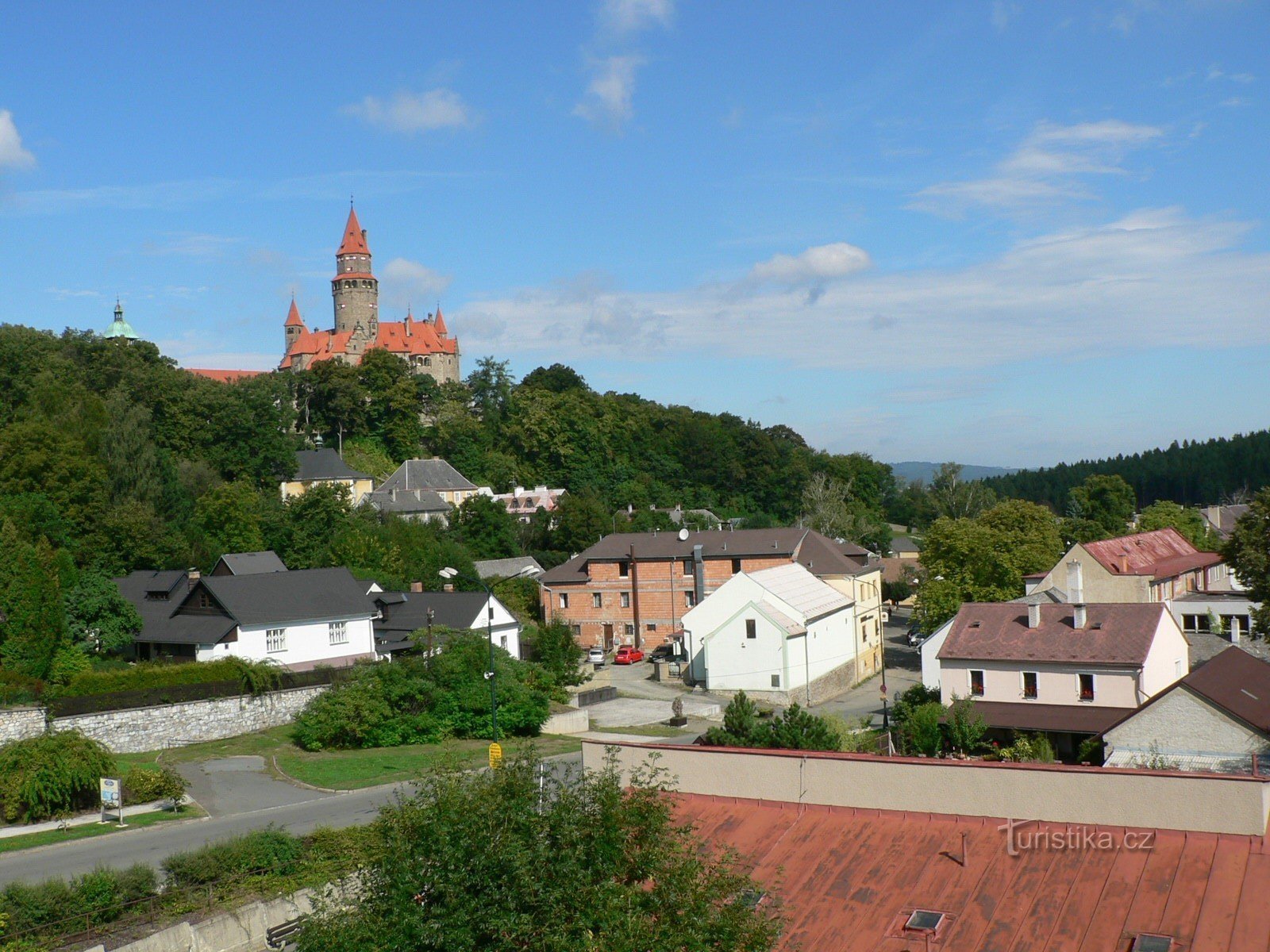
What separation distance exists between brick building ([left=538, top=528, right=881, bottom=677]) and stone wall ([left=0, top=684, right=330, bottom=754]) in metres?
20.4

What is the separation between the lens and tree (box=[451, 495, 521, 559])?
74.0 meters

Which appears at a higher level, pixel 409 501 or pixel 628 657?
pixel 409 501

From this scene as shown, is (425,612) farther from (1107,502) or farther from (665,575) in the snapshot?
(1107,502)

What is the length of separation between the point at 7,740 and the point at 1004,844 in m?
27.6

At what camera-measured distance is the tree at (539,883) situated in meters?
10.7

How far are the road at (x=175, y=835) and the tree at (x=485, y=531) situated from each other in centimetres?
4487

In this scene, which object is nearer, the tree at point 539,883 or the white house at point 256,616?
the tree at point 539,883

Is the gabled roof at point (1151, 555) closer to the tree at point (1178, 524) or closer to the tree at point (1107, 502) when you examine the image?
the tree at point (1178, 524)

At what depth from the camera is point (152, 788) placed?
90.7 ft

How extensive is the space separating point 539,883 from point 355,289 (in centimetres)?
13040

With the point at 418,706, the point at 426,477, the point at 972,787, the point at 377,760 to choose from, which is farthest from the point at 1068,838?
the point at 426,477

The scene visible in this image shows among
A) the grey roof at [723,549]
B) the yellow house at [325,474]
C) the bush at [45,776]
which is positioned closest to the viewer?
the bush at [45,776]

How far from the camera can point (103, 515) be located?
47219 mm

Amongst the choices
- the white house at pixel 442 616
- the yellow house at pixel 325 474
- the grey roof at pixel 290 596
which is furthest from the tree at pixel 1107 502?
the yellow house at pixel 325 474
